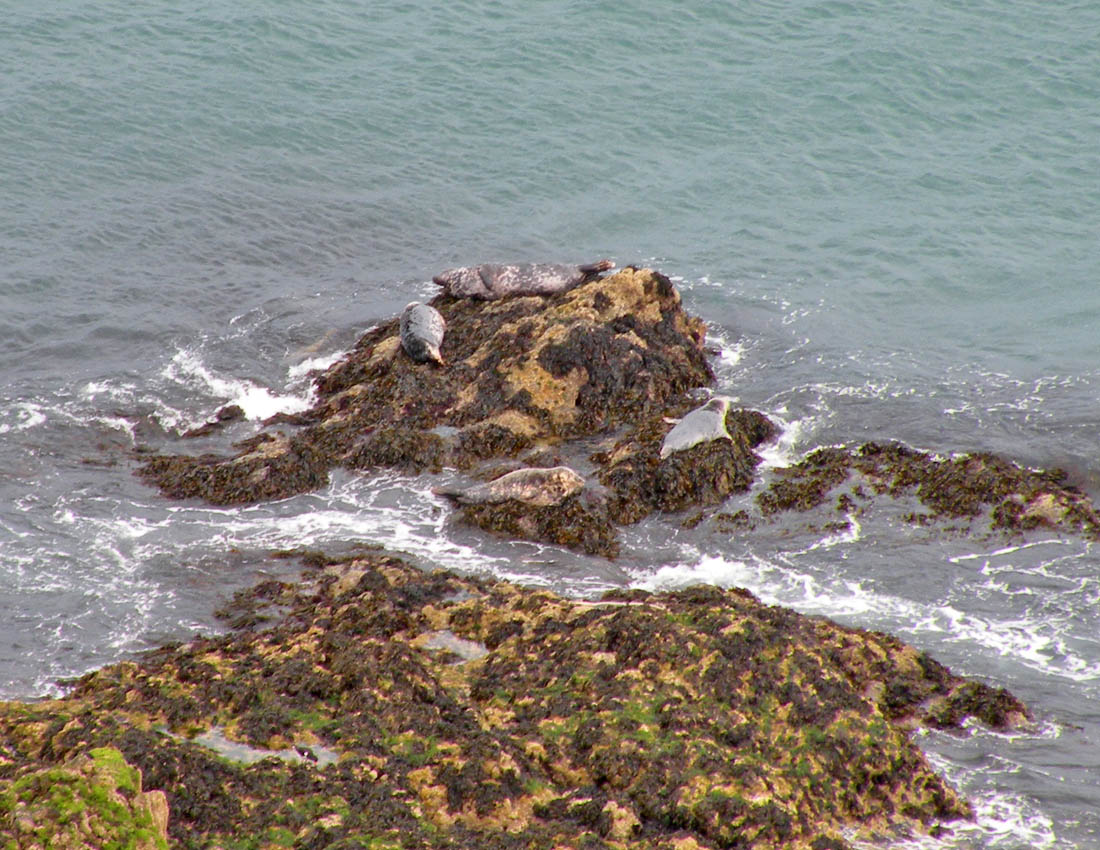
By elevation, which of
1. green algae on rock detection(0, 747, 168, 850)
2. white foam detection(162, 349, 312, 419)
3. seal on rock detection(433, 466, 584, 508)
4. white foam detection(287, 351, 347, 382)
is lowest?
white foam detection(162, 349, 312, 419)

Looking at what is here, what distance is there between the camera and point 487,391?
1867 cm

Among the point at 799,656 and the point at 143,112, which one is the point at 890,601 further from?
the point at 143,112

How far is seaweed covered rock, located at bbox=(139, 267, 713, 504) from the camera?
17297mm

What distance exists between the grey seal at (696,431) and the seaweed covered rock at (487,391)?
1.34 m

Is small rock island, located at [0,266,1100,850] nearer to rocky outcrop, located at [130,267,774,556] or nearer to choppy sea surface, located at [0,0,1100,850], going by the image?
rocky outcrop, located at [130,267,774,556]

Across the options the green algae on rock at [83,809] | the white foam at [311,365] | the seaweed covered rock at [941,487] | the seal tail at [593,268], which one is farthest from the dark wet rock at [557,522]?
the green algae on rock at [83,809]

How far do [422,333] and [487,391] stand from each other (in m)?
1.90

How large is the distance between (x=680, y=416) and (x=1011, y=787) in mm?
8806

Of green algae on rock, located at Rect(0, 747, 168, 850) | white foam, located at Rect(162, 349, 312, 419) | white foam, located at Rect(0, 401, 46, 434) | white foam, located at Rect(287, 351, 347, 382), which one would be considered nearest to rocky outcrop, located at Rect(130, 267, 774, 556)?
white foam, located at Rect(287, 351, 347, 382)

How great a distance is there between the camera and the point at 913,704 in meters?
12.1

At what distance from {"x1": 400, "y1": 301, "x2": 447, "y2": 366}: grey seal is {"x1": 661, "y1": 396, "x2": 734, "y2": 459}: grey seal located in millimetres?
4419

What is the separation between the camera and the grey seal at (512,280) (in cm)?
2194

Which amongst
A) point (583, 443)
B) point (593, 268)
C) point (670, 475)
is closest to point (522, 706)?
point (670, 475)

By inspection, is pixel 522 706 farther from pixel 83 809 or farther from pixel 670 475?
pixel 670 475
